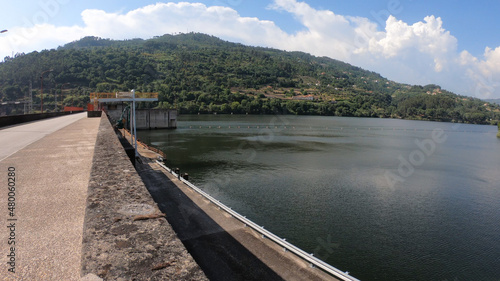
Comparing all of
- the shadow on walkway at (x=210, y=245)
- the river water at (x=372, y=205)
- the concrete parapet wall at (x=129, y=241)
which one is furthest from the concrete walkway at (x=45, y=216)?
the river water at (x=372, y=205)

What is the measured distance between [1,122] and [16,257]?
23.3m

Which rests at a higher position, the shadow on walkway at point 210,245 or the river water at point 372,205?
the shadow on walkway at point 210,245

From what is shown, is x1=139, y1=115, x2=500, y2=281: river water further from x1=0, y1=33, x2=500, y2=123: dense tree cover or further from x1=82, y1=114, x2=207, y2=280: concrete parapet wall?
x1=0, y1=33, x2=500, y2=123: dense tree cover

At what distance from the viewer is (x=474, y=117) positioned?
12581cm

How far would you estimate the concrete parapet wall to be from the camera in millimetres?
2793

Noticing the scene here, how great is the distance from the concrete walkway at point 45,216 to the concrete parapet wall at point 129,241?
61 centimetres

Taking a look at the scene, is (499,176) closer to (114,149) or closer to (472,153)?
(472,153)

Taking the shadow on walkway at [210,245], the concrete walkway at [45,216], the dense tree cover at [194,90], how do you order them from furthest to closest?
the dense tree cover at [194,90]
the shadow on walkway at [210,245]
the concrete walkway at [45,216]

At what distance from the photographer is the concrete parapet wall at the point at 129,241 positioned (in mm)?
2793

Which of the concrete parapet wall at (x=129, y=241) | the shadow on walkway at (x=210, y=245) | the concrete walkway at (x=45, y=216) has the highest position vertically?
the concrete parapet wall at (x=129, y=241)

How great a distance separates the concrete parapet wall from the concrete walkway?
610 millimetres

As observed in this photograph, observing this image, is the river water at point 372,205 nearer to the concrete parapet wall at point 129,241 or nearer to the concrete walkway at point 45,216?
the concrete walkway at point 45,216

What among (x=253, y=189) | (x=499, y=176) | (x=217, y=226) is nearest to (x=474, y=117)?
(x=499, y=176)

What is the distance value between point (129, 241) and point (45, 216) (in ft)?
9.21
